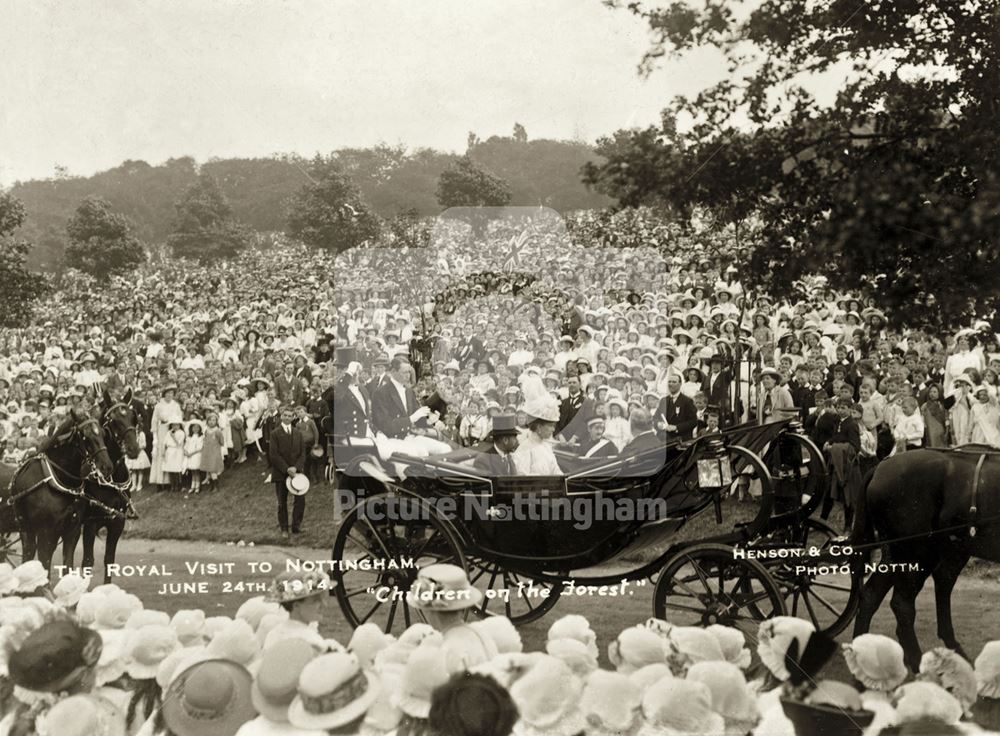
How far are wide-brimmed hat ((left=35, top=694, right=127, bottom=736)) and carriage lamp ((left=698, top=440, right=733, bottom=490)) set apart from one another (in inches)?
94.9

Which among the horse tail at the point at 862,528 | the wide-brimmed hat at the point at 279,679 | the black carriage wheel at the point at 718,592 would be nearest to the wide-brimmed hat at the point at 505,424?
the black carriage wheel at the point at 718,592

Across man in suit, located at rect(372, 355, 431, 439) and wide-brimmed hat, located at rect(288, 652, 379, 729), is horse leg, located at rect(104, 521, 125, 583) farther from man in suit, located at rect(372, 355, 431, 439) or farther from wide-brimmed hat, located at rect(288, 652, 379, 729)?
man in suit, located at rect(372, 355, 431, 439)

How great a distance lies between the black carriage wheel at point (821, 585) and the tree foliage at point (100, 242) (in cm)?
293

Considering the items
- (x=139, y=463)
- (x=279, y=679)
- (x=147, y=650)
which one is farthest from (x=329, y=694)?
(x=139, y=463)

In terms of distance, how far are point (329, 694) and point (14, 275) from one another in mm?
2179

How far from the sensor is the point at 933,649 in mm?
4004

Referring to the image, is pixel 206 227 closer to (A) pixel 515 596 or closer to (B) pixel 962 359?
(A) pixel 515 596

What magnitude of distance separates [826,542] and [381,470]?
6.04ft

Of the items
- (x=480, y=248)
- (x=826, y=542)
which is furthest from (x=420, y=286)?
(x=826, y=542)

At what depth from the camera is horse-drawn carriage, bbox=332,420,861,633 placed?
4.05 metres

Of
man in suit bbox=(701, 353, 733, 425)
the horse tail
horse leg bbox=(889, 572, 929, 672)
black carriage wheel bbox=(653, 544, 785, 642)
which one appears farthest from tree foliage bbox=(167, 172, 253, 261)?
horse leg bbox=(889, 572, 929, 672)

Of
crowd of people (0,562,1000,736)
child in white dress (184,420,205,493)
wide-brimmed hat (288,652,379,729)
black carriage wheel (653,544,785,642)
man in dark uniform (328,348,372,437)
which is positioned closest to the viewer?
wide-brimmed hat (288,652,379,729)

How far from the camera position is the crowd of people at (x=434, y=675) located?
145 inches

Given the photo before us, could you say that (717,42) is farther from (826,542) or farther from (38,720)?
(38,720)
